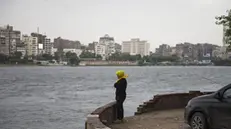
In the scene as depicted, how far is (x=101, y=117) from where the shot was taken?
388 inches

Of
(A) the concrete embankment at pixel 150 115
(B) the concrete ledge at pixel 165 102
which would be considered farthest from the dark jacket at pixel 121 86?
(B) the concrete ledge at pixel 165 102

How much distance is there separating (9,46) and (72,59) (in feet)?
107

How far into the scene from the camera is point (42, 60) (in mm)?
186250

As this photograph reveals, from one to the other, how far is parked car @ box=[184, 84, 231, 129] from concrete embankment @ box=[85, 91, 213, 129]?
1578 mm

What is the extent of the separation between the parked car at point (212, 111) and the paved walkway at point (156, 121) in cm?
121

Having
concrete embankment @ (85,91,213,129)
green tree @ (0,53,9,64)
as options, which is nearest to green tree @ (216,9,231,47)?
concrete embankment @ (85,91,213,129)

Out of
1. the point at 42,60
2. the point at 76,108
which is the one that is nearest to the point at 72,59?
the point at 42,60

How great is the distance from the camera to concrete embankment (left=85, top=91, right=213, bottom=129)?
367 inches

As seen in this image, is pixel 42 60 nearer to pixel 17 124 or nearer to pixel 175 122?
pixel 17 124

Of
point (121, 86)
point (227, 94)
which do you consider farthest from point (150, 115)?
point (227, 94)

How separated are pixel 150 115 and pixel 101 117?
12.3ft

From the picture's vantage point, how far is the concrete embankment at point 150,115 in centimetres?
932

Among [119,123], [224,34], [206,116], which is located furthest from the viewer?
[224,34]

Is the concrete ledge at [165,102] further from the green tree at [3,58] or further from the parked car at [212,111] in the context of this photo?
the green tree at [3,58]
